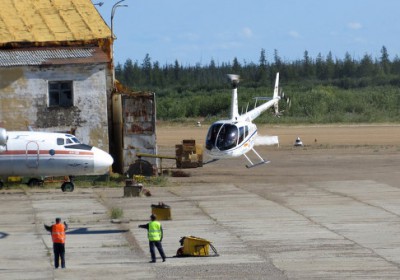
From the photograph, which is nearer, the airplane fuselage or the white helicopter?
the airplane fuselage

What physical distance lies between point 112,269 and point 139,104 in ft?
72.9

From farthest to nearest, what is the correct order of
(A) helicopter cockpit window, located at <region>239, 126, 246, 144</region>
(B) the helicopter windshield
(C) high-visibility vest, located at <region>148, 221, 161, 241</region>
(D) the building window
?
(A) helicopter cockpit window, located at <region>239, 126, 246, 144</region>, (B) the helicopter windshield, (D) the building window, (C) high-visibility vest, located at <region>148, 221, 161, 241</region>

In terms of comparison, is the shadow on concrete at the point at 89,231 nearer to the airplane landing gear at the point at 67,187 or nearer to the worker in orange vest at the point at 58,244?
the worker in orange vest at the point at 58,244

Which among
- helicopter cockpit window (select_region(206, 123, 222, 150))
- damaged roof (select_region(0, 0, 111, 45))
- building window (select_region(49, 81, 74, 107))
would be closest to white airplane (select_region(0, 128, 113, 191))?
building window (select_region(49, 81, 74, 107))

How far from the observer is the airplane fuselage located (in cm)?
3794

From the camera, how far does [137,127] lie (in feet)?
144

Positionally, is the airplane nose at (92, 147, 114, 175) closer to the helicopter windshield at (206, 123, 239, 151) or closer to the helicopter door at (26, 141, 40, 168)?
the helicopter door at (26, 141, 40, 168)

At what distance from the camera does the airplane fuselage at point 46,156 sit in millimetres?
37938

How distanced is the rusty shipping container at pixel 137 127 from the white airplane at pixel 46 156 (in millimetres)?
5260

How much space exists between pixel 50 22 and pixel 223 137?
9.82m

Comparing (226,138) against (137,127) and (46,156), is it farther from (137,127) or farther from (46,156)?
(46,156)

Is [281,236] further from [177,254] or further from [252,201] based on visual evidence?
[252,201]

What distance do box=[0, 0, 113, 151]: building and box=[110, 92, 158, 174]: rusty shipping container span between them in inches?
37.3

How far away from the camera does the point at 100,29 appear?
4488cm
